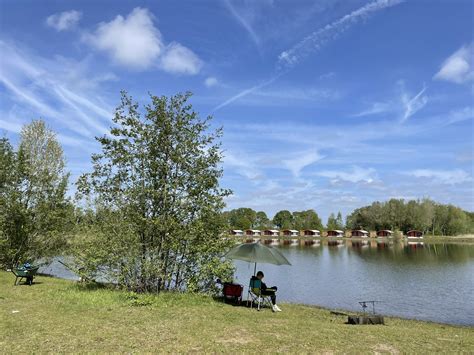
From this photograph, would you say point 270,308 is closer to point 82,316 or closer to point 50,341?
point 82,316

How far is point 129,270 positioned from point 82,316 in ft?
15.4

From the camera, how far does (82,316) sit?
11.5m

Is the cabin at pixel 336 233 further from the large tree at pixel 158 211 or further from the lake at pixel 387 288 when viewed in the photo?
the large tree at pixel 158 211

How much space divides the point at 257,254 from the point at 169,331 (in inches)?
219

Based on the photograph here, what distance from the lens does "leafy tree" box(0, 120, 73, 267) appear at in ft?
82.4

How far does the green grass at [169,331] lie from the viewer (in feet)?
29.0

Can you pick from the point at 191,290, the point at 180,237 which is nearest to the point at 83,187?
the point at 180,237

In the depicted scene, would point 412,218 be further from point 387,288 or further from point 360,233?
point 387,288

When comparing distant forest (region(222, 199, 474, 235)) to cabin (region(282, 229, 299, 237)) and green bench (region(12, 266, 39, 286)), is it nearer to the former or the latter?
cabin (region(282, 229, 299, 237))

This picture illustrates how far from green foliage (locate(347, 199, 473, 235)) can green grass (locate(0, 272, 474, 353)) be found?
138779mm

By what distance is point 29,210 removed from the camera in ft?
85.4

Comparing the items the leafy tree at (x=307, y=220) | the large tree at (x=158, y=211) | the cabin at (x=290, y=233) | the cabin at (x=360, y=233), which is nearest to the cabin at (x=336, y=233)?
the cabin at (x=360, y=233)

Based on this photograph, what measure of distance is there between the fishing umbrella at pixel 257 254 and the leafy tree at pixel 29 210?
14.9 meters

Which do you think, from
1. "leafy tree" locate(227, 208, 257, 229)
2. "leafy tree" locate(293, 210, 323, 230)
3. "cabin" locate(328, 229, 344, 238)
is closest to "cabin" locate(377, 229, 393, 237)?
"cabin" locate(328, 229, 344, 238)
